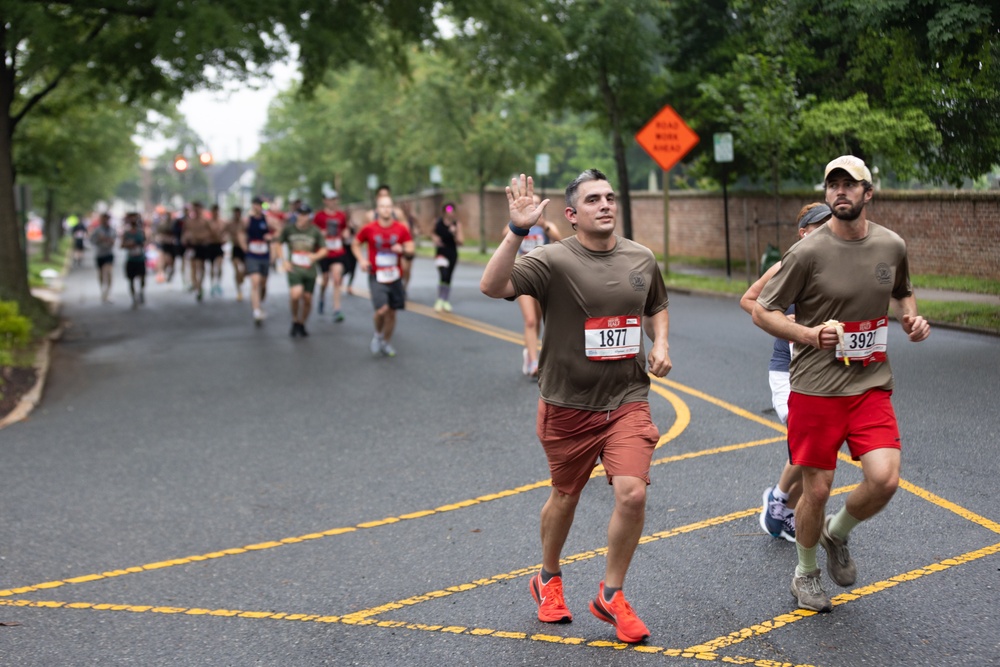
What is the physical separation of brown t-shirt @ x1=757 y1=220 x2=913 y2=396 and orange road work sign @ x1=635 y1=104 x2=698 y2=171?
17.7 m

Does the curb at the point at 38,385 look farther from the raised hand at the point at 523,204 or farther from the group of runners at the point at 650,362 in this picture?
the raised hand at the point at 523,204

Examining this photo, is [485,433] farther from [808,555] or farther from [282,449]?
[808,555]

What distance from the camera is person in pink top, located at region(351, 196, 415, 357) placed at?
1341 cm

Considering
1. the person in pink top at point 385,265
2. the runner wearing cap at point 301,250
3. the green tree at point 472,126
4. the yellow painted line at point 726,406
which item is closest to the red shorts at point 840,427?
the yellow painted line at point 726,406

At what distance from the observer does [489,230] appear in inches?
1964

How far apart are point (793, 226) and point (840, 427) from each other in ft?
63.4

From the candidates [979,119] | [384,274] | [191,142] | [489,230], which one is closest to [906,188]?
[979,119]

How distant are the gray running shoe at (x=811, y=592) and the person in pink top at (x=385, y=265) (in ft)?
28.8

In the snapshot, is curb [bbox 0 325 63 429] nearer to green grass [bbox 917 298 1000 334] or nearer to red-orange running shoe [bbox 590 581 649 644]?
red-orange running shoe [bbox 590 581 649 644]

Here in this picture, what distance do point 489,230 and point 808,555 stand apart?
45324mm

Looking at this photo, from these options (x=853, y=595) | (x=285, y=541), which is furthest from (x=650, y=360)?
(x=285, y=541)

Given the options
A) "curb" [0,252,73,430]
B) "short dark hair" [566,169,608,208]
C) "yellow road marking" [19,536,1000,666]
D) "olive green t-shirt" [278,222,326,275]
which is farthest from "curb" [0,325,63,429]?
"short dark hair" [566,169,608,208]

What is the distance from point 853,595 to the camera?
5.05 metres

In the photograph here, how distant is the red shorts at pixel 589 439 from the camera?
4688 millimetres
